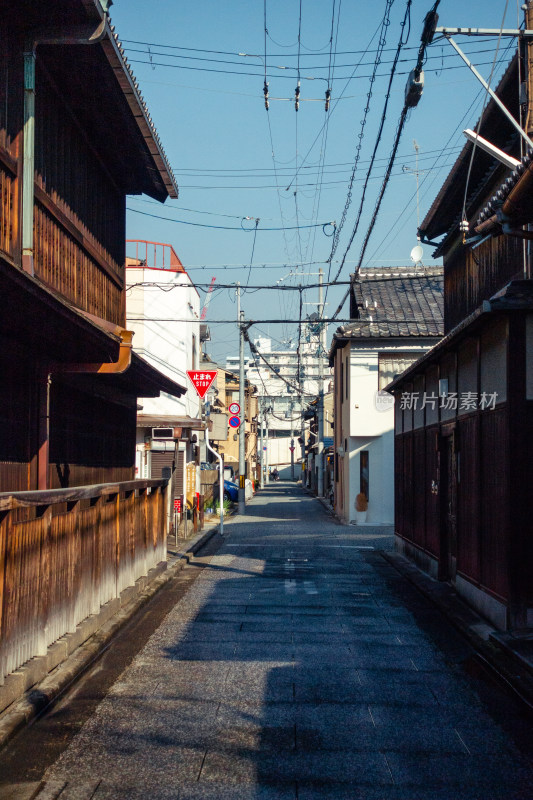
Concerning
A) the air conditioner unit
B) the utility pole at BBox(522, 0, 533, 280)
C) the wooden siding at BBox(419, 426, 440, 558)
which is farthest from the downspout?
Result: the air conditioner unit

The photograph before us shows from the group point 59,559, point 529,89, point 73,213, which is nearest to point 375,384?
point 529,89

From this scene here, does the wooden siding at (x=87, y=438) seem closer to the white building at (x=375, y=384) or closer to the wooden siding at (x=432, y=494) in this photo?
the wooden siding at (x=432, y=494)

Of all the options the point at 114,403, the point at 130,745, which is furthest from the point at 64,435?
the point at 130,745

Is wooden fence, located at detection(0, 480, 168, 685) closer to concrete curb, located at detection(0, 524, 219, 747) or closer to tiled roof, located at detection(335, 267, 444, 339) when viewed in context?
concrete curb, located at detection(0, 524, 219, 747)

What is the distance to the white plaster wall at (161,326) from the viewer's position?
2781cm

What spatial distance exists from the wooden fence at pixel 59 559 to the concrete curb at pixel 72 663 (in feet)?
0.58

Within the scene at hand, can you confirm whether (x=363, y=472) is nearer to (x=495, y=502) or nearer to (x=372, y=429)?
(x=372, y=429)

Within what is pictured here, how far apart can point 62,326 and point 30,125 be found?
281 cm

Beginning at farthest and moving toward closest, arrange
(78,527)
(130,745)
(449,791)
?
(78,527) → (130,745) → (449,791)

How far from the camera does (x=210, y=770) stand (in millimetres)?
5086

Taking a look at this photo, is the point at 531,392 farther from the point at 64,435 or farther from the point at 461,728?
the point at 64,435

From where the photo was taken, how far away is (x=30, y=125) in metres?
8.85

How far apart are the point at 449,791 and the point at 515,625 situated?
13.5 ft

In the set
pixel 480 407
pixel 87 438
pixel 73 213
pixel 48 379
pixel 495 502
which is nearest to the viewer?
pixel 495 502
